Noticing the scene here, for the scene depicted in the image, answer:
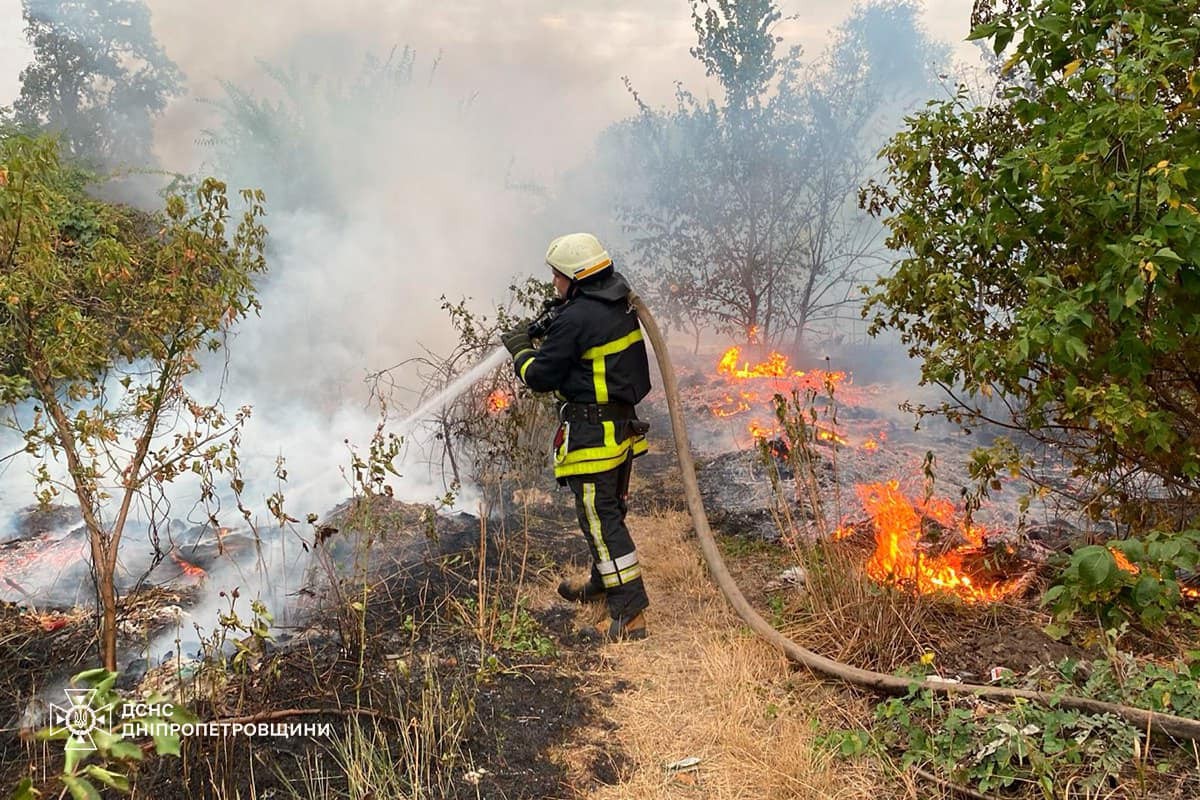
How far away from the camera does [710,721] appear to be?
3354 mm

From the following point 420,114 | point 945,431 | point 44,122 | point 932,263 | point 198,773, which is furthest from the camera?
point 44,122

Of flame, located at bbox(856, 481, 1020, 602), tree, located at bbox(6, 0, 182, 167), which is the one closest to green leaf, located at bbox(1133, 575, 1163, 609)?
flame, located at bbox(856, 481, 1020, 602)

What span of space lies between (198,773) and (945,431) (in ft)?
26.6

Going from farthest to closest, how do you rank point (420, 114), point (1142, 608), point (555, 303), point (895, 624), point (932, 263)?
point (420, 114) → point (555, 303) → point (932, 263) → point (895, 624) → point (1142, 608)

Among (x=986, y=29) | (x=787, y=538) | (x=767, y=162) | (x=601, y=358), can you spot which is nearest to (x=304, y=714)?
(x=601, y=358)

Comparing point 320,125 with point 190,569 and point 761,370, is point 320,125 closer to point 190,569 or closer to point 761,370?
point 761,370

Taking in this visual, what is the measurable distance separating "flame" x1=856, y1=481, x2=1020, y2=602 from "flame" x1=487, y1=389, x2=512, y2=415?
3033 millimetres

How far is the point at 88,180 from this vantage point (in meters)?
10.2

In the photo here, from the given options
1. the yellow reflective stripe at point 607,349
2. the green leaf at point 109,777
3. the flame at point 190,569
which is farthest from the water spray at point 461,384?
the green leaf at point 109,777

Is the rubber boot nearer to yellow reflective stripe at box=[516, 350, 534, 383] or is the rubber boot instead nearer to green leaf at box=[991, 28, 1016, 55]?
A: yellow reflective stripe at box=[516, 350, 534, 383]

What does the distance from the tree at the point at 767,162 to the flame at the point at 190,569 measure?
7437mm

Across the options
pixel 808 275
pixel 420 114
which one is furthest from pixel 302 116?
pixel 808 275

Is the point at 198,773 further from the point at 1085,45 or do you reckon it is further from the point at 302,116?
the point at 302,116

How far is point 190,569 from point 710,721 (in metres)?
3.25
